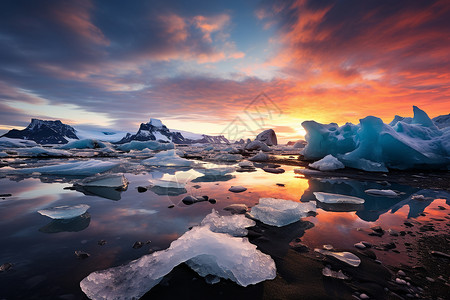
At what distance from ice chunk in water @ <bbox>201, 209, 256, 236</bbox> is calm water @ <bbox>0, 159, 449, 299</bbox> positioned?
0.26 metres

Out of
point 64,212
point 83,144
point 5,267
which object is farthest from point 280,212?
point 83,144

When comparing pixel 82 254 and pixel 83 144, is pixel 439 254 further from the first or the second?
pixel 83 144

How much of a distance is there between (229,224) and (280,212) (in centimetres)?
72

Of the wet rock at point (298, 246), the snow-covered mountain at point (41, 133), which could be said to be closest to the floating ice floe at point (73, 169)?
the wet rock at point (298, 246)

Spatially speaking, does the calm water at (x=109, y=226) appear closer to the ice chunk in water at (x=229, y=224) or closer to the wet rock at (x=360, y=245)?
the wet rock at (x=360, y=245)

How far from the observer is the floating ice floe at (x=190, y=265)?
3.85 ft

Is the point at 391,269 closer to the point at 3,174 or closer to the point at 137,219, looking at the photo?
the point at 137,219

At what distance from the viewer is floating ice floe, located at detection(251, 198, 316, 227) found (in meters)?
2.29

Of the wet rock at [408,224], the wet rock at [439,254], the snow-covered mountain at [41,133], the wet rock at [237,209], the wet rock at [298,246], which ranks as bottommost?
the wet rock at [408,224]

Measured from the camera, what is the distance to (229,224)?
2.08m

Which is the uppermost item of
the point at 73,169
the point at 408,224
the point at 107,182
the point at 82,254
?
the point at 73,169

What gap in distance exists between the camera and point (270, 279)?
52.9 inches

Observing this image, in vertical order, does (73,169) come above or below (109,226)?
above

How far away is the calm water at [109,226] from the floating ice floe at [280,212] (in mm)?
176
